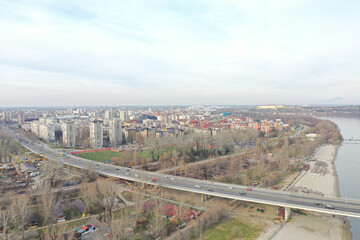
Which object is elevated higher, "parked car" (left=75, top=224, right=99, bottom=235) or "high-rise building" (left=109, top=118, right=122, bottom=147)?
"high-rise building" (left=109, top=118, right=122, bottom=147)

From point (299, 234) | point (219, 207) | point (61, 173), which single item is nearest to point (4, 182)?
point (61, 173)

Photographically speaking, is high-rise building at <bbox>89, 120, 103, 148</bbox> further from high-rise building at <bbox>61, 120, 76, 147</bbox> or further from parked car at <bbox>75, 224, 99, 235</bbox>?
parked car at <bbox>75, 224, 99, 235</bbox>

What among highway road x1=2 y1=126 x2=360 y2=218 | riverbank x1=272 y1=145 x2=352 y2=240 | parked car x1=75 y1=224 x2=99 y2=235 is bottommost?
riverbank x1=272 y1=145 x2=352 y2=240

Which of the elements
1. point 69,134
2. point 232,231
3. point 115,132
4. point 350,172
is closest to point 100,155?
point 115,132

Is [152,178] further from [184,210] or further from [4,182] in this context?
[4,182]

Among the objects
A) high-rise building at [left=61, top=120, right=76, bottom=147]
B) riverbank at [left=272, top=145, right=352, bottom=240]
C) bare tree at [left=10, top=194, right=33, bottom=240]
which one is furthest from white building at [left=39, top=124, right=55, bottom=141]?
riverbank at [left=272, top=145, right=352, bottom=240]

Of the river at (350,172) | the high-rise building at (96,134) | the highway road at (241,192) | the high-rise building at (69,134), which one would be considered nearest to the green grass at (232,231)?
the highway road at (241,192)

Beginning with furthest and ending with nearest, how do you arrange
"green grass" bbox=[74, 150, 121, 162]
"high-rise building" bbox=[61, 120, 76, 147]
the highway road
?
"high-rise building" bbox=[61, 120, 76, 147] < "green grass" bbox=[74, 150, 121, 162] < the highway road

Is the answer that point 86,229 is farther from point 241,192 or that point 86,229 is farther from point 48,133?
point 48,133
